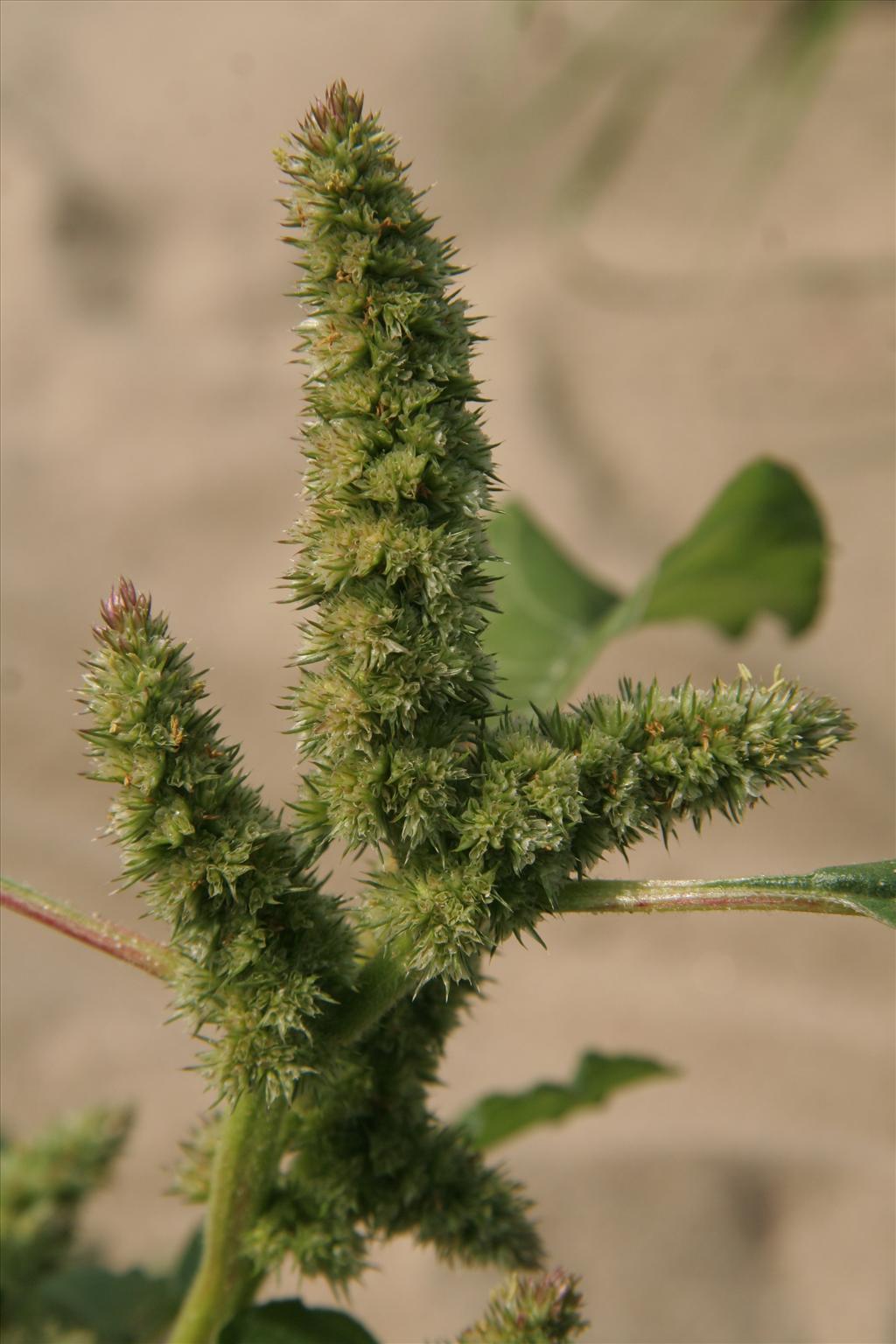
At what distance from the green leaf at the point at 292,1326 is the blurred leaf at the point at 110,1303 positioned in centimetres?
75

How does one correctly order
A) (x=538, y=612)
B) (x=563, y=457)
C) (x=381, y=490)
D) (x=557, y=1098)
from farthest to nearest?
(x=563, y=457), (x=538, y=612), (x=557, y=1098), (x=381, y=490)

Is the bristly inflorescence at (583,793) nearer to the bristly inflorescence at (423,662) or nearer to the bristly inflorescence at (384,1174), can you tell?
the bristly inflorescence at (423,662)

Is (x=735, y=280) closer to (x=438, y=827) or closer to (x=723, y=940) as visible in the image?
(x=723, y=940)

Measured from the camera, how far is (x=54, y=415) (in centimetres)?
450

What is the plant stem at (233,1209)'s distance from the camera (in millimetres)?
1130

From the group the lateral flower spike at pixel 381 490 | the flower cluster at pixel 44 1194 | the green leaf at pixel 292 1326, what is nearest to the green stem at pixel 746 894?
the lateral flower spike at pixel 381 490

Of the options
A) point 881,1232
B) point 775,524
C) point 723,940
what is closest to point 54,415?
point 723,940

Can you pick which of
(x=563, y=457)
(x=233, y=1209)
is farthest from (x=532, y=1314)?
(x=563, y=457)

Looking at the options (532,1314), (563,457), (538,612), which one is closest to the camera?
(532,1314)

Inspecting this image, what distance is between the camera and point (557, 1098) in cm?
189

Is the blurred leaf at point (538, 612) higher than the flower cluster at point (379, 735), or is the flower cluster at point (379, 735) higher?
the blurred leaf at point (538, 612)

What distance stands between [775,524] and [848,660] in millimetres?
2061

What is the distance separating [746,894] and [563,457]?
355 centimetres

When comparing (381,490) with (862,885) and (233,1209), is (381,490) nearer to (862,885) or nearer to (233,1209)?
(862,885)
